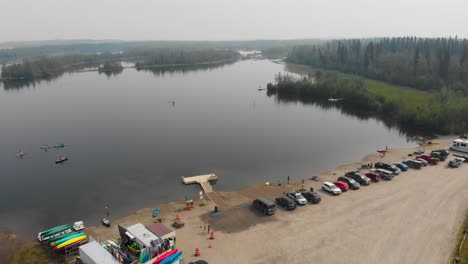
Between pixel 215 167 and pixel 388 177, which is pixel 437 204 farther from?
pixel 215 167

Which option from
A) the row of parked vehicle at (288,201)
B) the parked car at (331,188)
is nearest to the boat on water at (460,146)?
the parked car at (331,188)

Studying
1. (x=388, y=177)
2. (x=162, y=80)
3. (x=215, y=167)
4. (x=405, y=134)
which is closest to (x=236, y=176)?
(x=215, y=167)

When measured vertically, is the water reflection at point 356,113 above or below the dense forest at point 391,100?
below

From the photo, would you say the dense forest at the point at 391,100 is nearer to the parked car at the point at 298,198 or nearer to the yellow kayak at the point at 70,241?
the parked car at the point at 298,198

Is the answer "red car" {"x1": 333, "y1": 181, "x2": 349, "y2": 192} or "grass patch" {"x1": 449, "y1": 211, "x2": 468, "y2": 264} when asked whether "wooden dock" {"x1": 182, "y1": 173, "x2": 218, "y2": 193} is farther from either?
"grass patch" {"x1": 449, "y1": 211, "x2": 468, "y2": 264}

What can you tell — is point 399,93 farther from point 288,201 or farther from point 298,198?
point 288,201

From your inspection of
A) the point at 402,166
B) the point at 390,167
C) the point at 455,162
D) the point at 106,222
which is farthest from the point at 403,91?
the point at 106,222
